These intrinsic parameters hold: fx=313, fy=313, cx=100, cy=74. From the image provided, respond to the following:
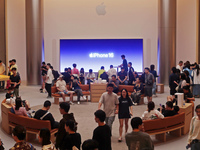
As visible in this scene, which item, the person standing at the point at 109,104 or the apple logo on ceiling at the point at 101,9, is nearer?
Answer: the person standing at the point at 109,104

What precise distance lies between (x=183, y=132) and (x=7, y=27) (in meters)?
14.2

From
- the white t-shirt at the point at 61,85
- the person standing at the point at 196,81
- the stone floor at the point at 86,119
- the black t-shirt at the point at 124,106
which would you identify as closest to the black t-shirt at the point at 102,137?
the stone floor at the point at 86,119

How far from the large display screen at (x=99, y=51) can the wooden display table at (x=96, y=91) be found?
633 cm

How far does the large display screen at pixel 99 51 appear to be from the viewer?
66.3 feet

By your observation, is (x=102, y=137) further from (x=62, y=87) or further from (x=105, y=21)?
(x=105, y=21)

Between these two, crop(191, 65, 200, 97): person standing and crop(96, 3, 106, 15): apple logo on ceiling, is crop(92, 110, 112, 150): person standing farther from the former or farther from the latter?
crop(96, 3, 106, 15): apple logo on ceiling

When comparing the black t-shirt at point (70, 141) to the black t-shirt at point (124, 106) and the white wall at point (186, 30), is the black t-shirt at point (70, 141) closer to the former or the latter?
the black t-shirt at point (124, 106)

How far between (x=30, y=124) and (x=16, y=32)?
13681 millimetres

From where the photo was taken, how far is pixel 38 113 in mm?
7816

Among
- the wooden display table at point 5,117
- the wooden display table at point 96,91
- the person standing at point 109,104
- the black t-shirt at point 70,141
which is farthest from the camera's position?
the wooden display table at point 96,91

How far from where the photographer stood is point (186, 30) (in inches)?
793

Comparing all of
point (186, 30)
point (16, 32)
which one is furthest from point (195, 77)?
point (16, 32)

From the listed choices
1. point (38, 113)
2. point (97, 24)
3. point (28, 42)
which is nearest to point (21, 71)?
point (28, 42)

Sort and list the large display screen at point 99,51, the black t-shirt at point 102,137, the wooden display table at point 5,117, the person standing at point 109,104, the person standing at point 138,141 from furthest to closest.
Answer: the large display screen at point 99,51
the wooden display table at point 5,117
the person standing at point 109,104
the black t-shirt at point 102,137
the person standing at point 138,141
